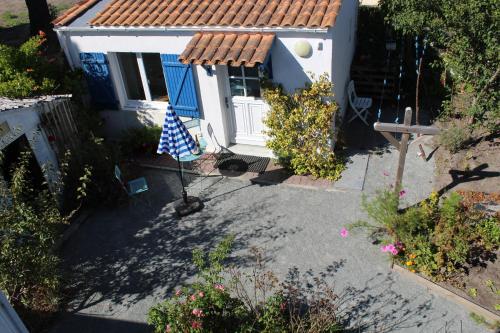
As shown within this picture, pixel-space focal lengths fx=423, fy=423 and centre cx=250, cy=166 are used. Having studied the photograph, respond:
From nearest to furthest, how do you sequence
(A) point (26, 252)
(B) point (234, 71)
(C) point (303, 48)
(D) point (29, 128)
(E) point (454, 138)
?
(A) point (26, 252) → (D) point (29, 128) → (C) point (303, 48) → (E) point (454, 138) → (B) point (234, 71)

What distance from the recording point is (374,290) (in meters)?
6.64

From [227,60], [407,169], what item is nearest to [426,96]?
[407,169]

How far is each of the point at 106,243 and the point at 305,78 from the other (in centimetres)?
518

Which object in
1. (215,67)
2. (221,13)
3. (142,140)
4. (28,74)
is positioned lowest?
(142,140)

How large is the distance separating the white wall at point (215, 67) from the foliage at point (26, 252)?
426 cm

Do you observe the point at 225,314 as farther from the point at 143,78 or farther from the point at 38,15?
the point at 38,15

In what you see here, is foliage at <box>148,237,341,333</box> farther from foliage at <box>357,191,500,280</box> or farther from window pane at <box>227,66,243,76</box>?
window pane at <box>227,66,243,76</box>

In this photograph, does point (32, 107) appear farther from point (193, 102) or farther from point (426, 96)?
point (426, 96)

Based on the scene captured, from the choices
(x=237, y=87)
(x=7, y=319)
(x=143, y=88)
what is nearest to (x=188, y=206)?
(x=237, y=87)

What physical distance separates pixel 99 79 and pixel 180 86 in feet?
7.54

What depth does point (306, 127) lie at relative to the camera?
9.11 metres

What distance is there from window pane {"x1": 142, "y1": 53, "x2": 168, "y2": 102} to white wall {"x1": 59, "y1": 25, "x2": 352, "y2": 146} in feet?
1.70

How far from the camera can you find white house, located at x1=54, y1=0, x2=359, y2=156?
8.46m

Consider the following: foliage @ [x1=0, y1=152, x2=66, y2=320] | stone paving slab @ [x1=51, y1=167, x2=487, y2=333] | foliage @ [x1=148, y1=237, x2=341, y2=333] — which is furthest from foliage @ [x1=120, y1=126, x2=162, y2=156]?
foliage @ [x1=148, y1=237, x2=341, y2=333]
